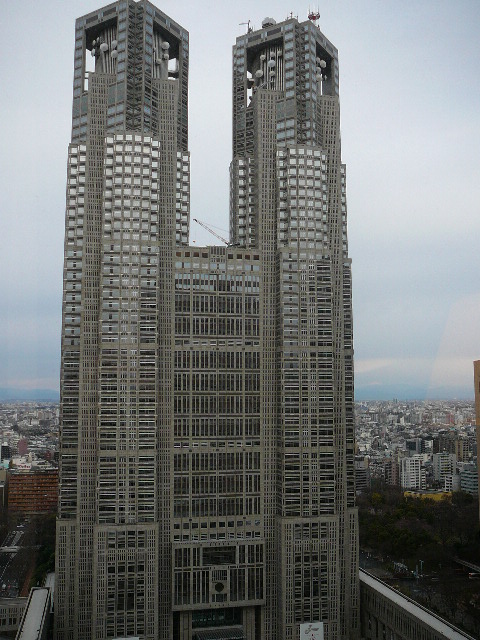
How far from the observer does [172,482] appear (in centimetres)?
2756

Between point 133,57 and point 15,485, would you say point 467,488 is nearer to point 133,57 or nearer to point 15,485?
point 15,485

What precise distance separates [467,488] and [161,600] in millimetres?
27771

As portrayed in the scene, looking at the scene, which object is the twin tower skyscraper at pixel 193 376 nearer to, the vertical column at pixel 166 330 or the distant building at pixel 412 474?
the vertical column at pixel 166 330

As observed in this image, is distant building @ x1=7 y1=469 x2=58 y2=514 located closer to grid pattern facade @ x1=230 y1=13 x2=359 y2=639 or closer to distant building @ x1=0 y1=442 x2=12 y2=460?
distant building @ x1=0 y1=442 x2=12 y2=460

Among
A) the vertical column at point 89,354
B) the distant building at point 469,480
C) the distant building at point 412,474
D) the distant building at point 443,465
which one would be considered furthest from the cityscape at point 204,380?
the distant building at point 412,474

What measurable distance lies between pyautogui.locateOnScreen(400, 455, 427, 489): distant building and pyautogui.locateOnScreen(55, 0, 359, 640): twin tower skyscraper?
25.7 m

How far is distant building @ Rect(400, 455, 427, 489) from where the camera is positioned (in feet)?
175

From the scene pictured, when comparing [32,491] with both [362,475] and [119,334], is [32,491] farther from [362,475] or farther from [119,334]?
[362,475]

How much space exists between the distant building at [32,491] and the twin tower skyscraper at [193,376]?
1727 centimetres

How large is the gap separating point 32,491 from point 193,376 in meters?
22.1

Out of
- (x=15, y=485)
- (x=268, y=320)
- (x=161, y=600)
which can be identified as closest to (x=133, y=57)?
(x=268, y=320)

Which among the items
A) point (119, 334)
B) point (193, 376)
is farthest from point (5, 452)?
point (193, 376)

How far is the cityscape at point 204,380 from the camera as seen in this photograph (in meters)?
26.7

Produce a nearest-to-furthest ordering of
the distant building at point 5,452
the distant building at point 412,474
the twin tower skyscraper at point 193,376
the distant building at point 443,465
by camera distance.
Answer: the twin tower skyscraper at point 193,376 → the distant building at point 5,452 → the distant building at point 443,465 → the distant building at point 412,474
